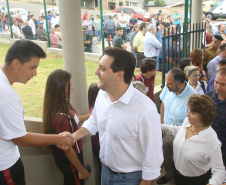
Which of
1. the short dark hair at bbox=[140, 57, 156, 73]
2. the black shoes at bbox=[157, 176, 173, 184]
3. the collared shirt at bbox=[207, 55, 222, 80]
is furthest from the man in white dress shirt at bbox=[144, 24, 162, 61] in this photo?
the black shoes at bbox=[157, 176, 173, 184]

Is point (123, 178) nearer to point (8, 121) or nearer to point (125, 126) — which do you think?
point (125, 126)

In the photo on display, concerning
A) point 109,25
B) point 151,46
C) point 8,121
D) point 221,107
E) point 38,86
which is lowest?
point 38,86

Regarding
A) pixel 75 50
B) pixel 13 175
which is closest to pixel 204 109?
pixel 75 50

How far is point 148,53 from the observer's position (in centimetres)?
805

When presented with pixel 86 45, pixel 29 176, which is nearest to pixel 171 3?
pixel 86 45

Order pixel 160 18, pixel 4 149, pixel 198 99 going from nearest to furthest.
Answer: pixel 4 149 → pixel 198 99 → pixel 160 18

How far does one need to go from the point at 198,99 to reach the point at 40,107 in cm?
399

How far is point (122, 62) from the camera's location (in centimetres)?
198

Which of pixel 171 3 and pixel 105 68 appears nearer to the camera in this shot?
pixel 105 68

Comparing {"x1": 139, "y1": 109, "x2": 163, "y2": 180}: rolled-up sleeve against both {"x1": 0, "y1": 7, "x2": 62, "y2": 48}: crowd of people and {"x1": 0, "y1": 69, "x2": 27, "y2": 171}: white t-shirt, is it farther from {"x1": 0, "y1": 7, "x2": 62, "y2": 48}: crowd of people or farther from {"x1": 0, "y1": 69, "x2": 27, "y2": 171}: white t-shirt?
{"x1": 0, "y1": 7, "x2": 62, "y2": 48}: crowd of people

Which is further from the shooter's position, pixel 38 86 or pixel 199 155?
pixel 38 86

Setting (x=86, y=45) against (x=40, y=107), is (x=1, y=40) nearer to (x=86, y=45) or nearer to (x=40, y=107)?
(x=86, y=45)

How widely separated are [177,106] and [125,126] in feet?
5.60

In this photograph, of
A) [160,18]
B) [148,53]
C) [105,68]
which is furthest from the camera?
[160,18]
